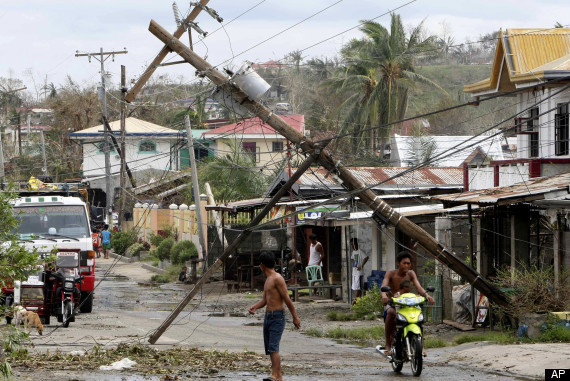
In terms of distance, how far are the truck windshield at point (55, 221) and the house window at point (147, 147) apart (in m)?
39.6

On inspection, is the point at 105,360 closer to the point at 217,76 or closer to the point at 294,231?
the point at 217,76

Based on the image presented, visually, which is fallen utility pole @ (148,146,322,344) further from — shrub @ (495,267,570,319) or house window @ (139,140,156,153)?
house window @ (139,140,156,153)

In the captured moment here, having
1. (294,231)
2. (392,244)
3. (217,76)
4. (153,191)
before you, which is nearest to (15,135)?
(153,191)

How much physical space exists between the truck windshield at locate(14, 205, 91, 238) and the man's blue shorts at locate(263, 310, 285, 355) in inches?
441

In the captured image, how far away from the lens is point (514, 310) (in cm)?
1429

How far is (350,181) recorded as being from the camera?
14.5 m

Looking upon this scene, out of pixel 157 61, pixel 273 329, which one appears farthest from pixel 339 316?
pixel 273 329

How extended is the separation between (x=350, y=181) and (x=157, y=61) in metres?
4.14

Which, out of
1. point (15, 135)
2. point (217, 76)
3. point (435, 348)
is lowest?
point (435, 348)

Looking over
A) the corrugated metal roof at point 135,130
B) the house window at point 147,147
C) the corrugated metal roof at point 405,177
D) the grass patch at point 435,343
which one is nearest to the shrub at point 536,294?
the grass patch at point 435,343

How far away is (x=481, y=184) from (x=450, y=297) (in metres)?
7.42

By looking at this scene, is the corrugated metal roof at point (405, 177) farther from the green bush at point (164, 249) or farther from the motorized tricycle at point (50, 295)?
the green bush at point (164, 249)

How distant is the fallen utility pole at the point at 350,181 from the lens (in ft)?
47.4

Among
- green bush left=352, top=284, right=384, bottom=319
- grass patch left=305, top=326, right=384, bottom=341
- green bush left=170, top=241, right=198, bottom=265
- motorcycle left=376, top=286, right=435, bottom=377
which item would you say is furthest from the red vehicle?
green bush left=170, top=241, right=198, bottom=265
